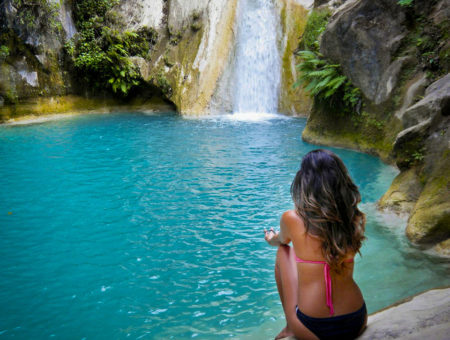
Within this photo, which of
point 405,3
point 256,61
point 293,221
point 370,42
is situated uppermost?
point 405,3

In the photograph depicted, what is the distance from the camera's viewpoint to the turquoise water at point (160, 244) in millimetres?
3881

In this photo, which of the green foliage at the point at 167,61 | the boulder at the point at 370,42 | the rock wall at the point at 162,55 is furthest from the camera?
the green foliage at the point at 167,61

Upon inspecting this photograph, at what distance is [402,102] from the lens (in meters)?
8.32

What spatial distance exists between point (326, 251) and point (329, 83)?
8.02 metres

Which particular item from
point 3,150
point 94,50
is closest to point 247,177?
point 3,150

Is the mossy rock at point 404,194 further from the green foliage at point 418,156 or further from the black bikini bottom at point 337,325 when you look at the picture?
the black bikini bottom at point 337,325

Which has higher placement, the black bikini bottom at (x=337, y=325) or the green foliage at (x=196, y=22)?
the green foliage at (x=196, y=22)

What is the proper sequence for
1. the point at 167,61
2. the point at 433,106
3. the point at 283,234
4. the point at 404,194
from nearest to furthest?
the point at 283,234 → the point at 433,106 → the point at 404,194 → the point at 167,61

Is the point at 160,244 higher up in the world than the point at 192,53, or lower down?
lower down

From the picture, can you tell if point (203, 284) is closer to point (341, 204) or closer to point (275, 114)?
point (341, 204)

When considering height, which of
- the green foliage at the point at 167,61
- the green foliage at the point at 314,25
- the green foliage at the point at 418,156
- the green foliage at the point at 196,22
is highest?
the green foliage at the point at 196,22

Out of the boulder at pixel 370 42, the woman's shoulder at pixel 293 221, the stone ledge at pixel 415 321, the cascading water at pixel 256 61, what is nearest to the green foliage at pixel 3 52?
the cascading water at pixel 256 61

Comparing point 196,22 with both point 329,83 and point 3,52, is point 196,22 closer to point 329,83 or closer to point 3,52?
point 3,52

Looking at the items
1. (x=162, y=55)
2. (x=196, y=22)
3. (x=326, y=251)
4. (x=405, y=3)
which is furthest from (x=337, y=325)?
(x=162, y=55)
